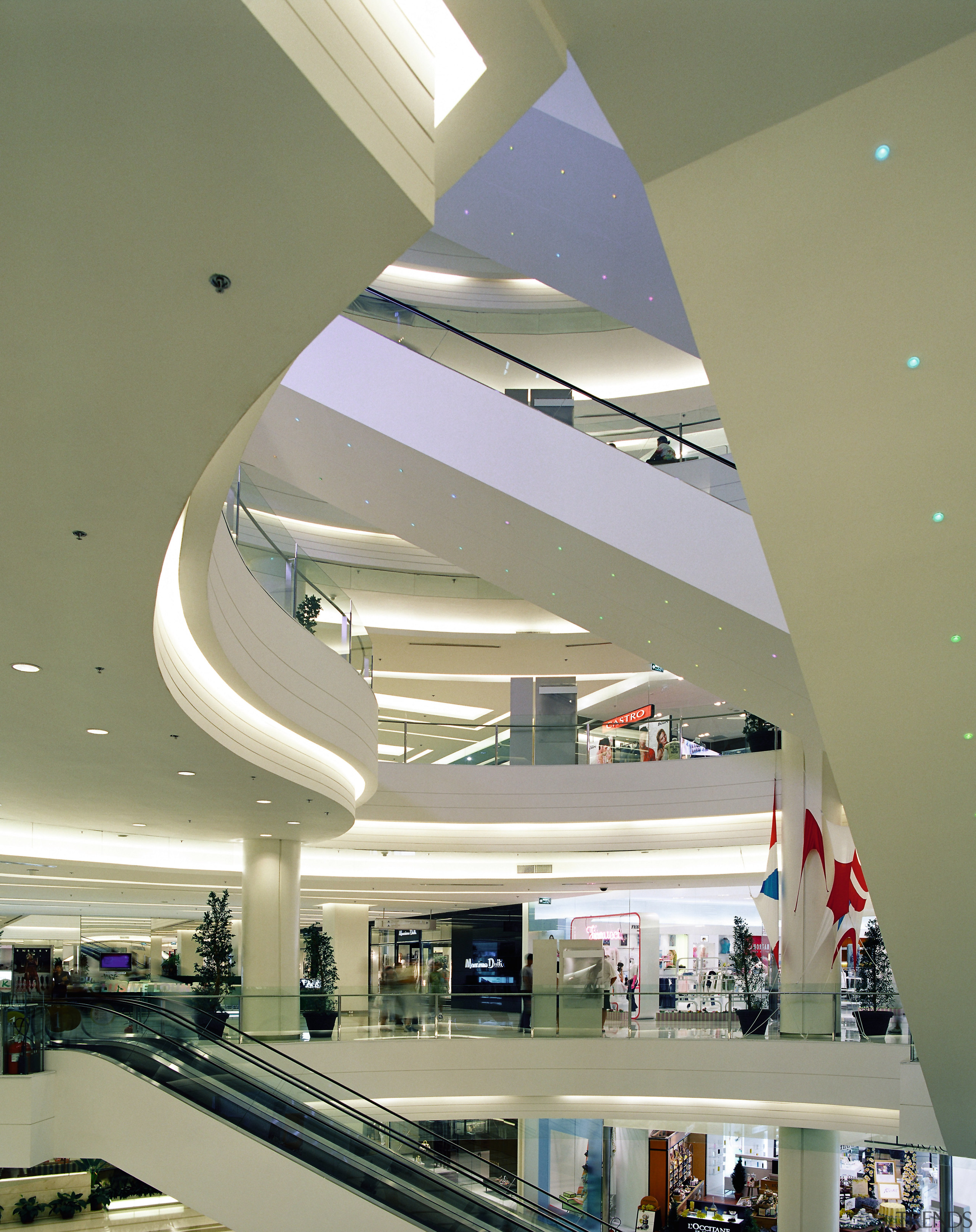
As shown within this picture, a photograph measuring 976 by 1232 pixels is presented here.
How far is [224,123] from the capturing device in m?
2.18

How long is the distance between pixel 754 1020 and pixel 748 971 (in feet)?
6.44

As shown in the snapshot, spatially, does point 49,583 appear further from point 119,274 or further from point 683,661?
point 683,661

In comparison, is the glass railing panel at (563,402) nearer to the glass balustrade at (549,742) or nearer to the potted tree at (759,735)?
the potted tree at (759,735)

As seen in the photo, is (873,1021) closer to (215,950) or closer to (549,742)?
(549,742)

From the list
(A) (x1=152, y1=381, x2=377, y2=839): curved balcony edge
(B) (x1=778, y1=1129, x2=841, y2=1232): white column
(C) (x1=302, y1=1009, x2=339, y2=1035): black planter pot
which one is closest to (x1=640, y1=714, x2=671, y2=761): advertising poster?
(B) (x1=778, y1=1129, x2=841, y2=1232): white column

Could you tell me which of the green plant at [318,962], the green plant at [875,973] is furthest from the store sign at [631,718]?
the green plant at [318,962]

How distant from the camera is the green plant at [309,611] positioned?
9656 millimetres

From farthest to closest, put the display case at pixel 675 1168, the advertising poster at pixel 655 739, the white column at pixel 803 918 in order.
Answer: the display case at pixel 675 1168
the advertising poster at pixel 655 739
the white column at pixel 803 918

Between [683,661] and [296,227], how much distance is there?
24.7 feet

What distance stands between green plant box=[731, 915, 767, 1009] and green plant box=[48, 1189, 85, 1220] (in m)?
12.2

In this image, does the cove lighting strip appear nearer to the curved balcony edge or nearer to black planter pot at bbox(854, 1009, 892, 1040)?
the curved balcony edge

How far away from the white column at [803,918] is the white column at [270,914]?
6626 millimetres

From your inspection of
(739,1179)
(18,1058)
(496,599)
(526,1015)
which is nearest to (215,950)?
(526,1015)

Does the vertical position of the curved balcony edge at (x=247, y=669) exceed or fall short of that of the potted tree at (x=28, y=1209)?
it exceeds it
